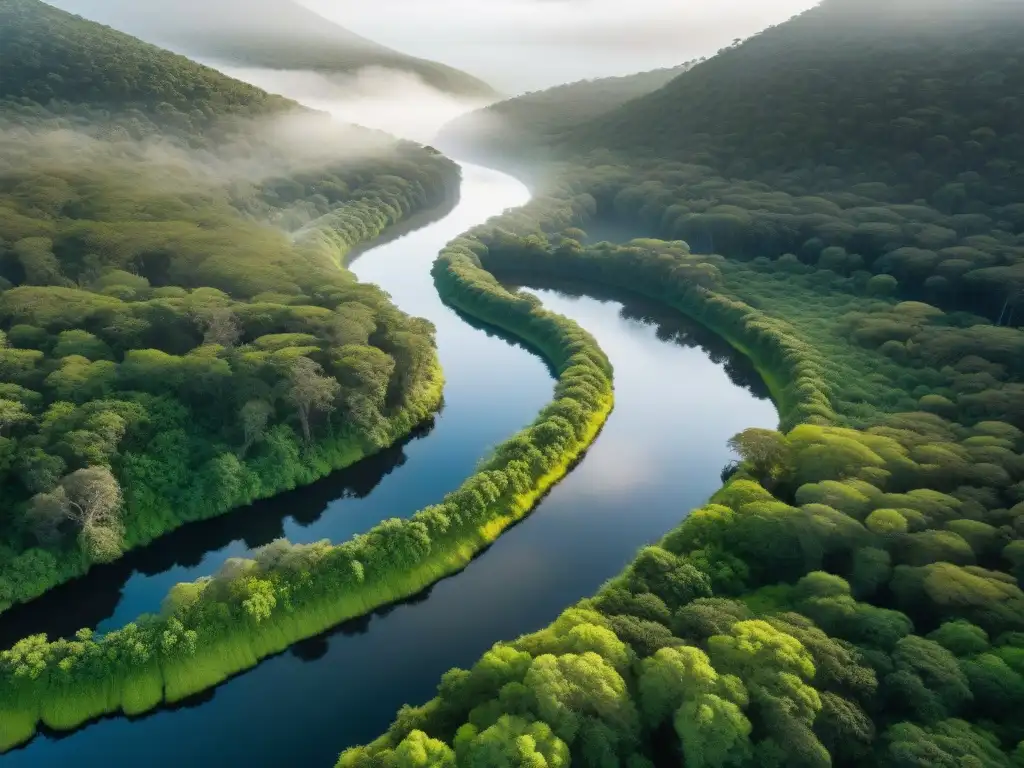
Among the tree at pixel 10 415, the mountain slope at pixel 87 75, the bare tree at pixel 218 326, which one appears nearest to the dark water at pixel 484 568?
the bare tree at pixel 218 326

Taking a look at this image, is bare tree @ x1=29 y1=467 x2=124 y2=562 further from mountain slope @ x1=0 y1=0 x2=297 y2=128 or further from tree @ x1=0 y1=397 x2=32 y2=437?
mountain slope @ x1=0 y1=0 x2=297 y2=128

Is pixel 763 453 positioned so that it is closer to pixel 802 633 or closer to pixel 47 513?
pixel 802 633

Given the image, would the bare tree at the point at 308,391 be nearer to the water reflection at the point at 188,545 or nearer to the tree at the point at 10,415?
the water reflection at the point at 188,545

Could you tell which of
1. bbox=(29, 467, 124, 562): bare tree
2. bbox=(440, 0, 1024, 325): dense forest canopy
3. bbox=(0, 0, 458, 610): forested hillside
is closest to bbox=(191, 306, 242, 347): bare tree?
bbox=(0, 0, 458, 610): forested hillside

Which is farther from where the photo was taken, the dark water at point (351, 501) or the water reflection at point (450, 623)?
the dark water at point (351, 501)

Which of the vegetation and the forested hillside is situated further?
the forested hillside

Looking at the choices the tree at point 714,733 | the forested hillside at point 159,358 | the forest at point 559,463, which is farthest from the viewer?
the forested hillside at point 159,358
